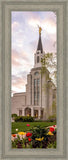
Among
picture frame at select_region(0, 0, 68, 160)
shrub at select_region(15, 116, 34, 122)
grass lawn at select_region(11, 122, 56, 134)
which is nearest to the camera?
picture frame at select_region(0, 0, 68, 160)

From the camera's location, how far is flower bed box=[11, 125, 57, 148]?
1.14 metres

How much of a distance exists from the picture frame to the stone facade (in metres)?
0.20

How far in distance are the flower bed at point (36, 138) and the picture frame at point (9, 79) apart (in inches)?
2.3

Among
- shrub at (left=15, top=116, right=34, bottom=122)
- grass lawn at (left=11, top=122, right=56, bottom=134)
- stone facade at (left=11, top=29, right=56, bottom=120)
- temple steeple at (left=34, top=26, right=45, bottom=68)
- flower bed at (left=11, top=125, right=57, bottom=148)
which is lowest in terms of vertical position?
flower bed at (left=11, top=125, right=57, bottom=148)

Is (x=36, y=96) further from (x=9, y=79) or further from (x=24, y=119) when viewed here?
(x=9, y=79)

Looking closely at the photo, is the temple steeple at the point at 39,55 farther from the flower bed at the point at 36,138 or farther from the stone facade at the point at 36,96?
the flower bed at the point at 36,138

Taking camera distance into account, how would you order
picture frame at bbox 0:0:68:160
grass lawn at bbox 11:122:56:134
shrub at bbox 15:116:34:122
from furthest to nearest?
shrub at bbox 15:116:34:122, grass lawn at bbox 11:122:56:134, picture frame at bbox 0:0:68:160

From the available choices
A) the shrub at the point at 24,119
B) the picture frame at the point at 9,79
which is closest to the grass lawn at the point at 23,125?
the shrub at the point at 24,119

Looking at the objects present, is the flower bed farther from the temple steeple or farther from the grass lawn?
the temple steeple

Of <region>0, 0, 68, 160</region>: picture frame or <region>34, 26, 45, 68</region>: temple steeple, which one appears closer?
<region>0, 0, 68, 160</region>: picture frame

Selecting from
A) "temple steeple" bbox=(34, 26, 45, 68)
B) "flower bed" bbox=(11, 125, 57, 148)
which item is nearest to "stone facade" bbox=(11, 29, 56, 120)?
"temple steeple" bbox=(34, 26, 45, 68)

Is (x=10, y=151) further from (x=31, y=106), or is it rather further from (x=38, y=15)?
(x=38, y=15)

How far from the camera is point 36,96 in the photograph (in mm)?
1510

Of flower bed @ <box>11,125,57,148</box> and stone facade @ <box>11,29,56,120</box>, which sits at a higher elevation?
stone facade @ <box>11,29,56,120</box>
